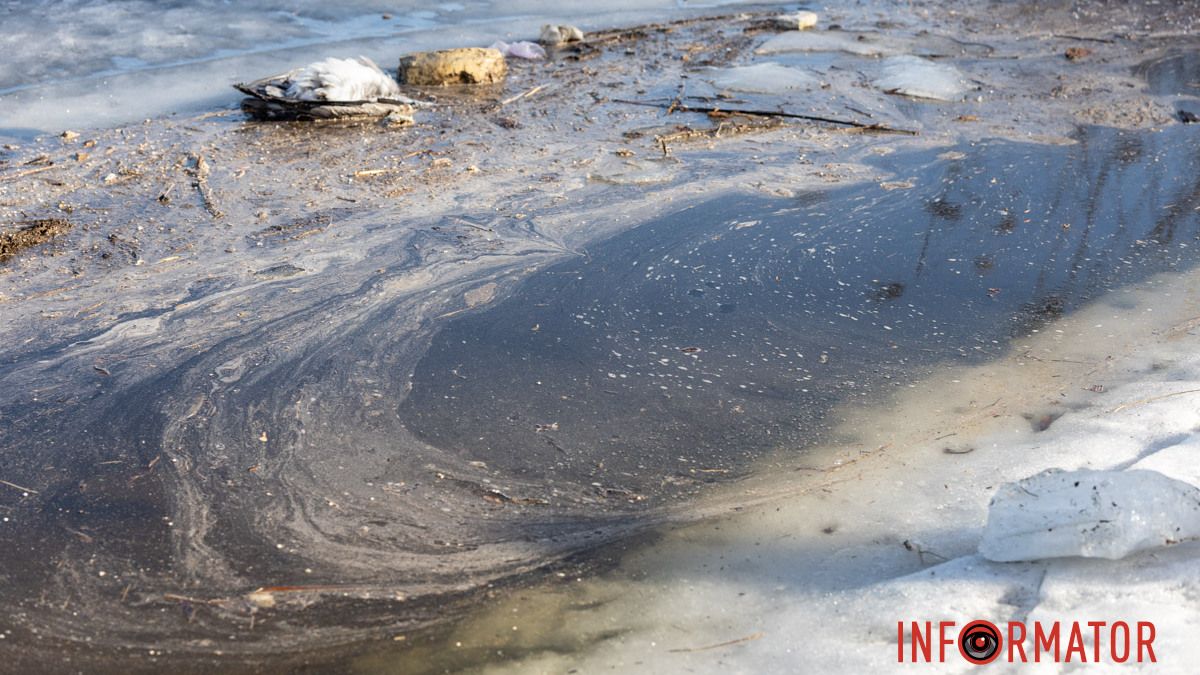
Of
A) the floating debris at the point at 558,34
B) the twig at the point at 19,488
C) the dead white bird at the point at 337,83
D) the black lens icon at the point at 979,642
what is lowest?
the black lens icon at the point at 979,642

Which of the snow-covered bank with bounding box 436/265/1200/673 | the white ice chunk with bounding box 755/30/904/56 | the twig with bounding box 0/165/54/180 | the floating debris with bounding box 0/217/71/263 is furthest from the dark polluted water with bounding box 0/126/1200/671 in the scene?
the white ice chunk with bounding box 755/30/904/56

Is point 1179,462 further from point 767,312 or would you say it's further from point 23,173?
point 23,173

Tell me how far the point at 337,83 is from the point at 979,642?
4.17m

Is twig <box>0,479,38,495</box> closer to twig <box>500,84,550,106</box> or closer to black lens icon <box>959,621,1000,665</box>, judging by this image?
black lens icon <box>959,621,1000,665</box>

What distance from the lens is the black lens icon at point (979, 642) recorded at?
178 centimetres

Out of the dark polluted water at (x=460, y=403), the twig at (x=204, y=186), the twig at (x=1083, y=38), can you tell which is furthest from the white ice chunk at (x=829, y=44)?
the twig at (x=204, y=186)

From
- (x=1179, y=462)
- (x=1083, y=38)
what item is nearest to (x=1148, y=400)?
(x=1179, y=462)

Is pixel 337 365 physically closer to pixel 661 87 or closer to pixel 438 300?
pixel 438 300

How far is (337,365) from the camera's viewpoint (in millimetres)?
2887

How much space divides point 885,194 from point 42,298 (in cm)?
310

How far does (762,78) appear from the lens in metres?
→ 5.62

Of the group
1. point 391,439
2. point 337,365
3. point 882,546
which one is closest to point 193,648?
point 391,439

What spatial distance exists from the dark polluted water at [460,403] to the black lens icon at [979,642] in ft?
2.27

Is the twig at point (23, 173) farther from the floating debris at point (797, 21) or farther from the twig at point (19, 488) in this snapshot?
the floating debris at point (797, 21)
